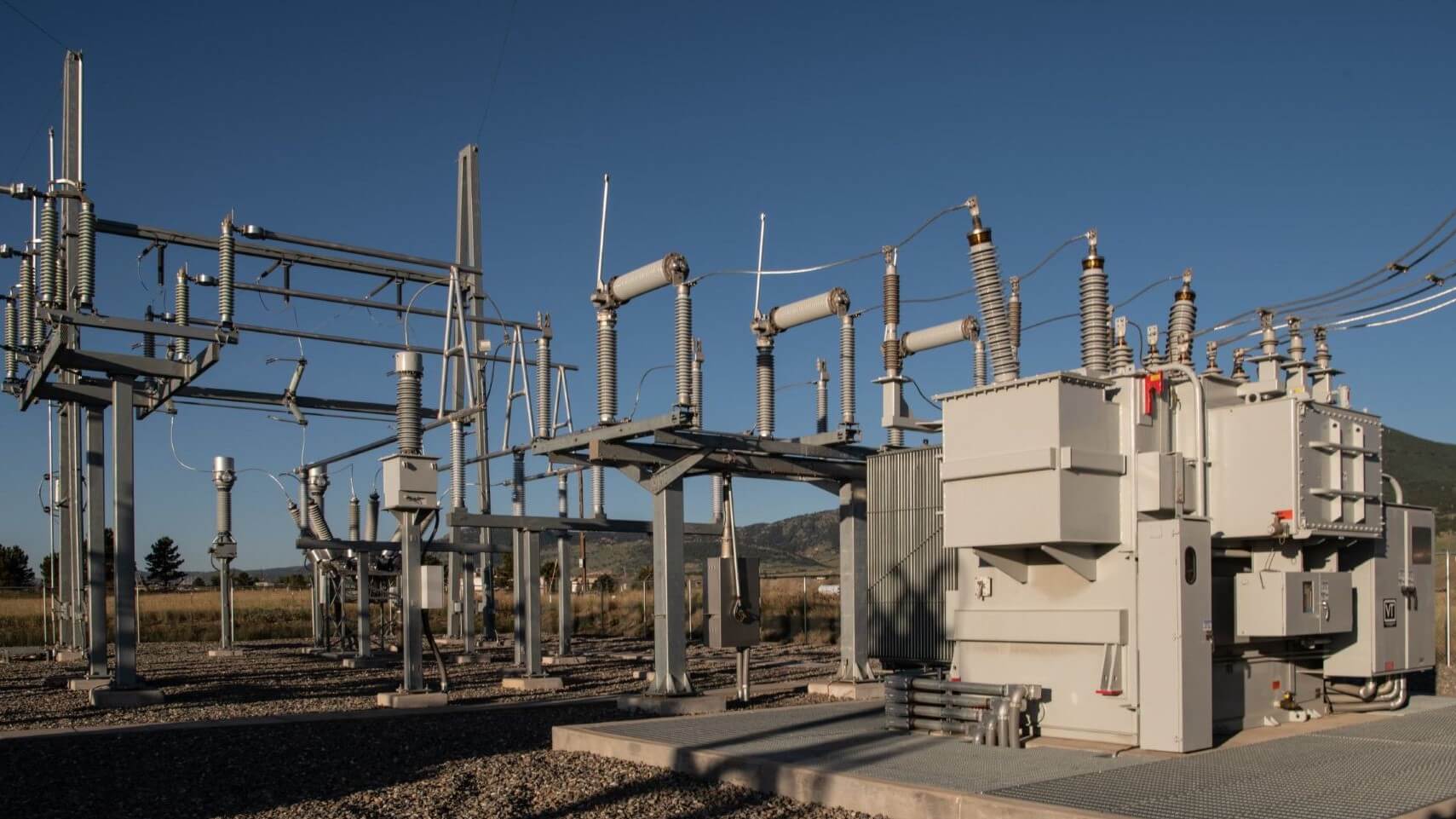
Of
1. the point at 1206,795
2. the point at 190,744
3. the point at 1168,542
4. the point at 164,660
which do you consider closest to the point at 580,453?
the point at 190,744

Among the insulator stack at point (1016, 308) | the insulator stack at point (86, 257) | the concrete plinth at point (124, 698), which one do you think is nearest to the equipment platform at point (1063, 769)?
the insulator stack at point (1016, 308)

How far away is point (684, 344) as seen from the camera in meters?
15.3

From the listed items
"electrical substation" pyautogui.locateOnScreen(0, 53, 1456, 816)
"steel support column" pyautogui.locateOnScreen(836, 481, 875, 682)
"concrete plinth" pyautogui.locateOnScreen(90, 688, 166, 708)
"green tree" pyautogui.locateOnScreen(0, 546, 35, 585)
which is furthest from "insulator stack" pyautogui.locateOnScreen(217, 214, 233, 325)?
"green tree" pyautogui.locateOnScreen(0, 546, 35, 585)

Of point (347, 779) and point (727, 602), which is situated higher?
point (727, 602)

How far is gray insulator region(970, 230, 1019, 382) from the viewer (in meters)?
11.4

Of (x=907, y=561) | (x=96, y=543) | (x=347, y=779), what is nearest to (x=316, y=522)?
(x=96, y=543)

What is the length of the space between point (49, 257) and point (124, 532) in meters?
3.95

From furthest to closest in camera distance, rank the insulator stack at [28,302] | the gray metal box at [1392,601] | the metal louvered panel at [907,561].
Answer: the insulator stack at [28,302], the metal louvered panel at [907,561], the gray metal box at [1392,601]

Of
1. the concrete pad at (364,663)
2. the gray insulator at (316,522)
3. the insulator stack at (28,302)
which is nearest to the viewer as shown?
the insulator stack at (28,302)

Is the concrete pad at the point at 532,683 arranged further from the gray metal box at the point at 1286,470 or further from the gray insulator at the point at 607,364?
the gray metal box at the point at 1286,470

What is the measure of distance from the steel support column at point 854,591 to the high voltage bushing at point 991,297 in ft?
23.2

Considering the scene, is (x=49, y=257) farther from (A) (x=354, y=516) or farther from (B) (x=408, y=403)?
(A) (x=354, y=516)

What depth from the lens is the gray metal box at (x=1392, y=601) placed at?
12906mm

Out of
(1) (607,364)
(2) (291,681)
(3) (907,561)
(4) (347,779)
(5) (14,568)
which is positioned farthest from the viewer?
(5) (14,568)
